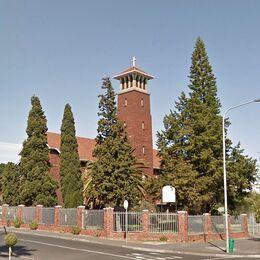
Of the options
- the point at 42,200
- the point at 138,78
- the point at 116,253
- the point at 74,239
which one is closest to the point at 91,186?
the point at 74,239

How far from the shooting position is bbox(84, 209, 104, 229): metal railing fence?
99.7 feet

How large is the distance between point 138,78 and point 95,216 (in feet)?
78.6

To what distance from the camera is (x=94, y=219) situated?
31.0 m

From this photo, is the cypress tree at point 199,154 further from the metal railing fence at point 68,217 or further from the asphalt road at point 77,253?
the asphalt road at point 77,253

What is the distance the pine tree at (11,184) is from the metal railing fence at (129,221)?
18.9 meters

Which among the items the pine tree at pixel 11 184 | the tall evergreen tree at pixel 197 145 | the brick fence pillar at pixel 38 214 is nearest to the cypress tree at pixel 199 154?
the tall evergreen tree at pixel 197 145

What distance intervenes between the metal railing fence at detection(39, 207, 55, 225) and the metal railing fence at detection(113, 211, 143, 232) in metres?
7.92

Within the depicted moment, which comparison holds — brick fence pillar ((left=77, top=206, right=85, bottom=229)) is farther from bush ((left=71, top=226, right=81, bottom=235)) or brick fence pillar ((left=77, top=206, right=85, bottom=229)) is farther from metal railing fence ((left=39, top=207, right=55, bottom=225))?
metal railing fence ((left=39, top=207, right=55, bottom=225))

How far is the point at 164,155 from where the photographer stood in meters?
36.2

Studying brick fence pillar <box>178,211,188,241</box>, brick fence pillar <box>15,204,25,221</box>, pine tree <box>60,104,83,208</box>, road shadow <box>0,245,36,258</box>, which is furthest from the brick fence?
pine tree <box>60,104,83,208</box>

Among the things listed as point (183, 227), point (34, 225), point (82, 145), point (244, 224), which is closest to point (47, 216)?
point (34, 225)

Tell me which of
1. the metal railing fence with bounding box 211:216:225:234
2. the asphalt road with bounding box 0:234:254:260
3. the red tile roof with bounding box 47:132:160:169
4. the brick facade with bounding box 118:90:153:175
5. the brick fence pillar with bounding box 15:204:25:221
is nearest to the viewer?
the asphalt road with bounding box 0:234:254:260

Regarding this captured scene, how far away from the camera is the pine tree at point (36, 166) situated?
4100 centimetres

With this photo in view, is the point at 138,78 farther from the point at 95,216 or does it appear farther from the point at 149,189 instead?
the point at 95,216
